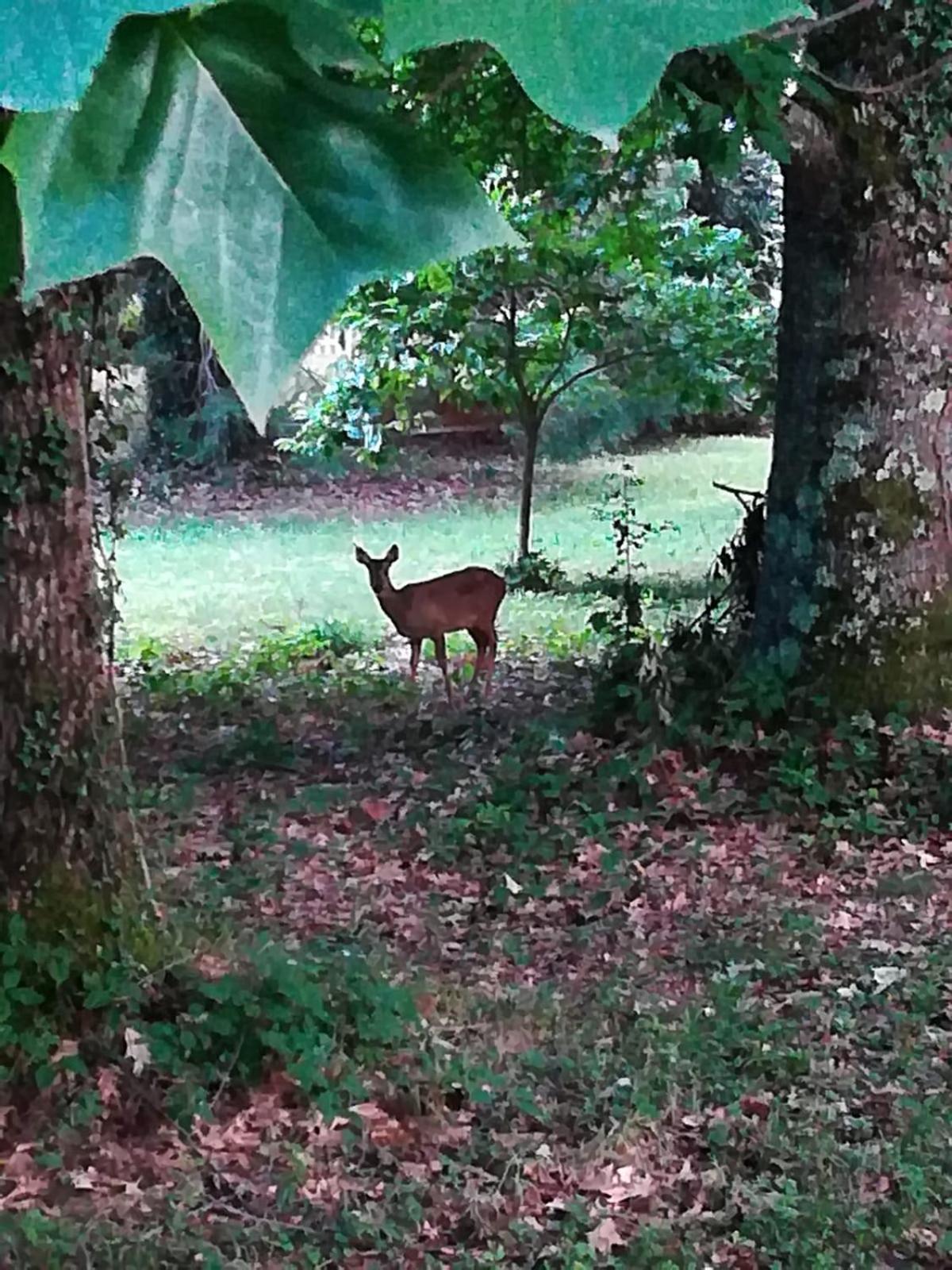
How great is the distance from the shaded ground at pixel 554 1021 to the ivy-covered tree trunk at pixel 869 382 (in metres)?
0.50

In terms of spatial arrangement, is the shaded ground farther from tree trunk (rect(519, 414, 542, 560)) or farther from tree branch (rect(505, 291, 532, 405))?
tree trunk (rect(519, 414, 542, 560))

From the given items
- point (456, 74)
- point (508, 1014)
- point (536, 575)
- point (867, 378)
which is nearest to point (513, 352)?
point (536, 575)

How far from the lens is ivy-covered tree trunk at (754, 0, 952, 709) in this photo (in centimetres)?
577

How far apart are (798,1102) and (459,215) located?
382 centimetres

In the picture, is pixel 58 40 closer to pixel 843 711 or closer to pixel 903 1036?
pixel 903 1036

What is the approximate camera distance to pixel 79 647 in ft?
13.2

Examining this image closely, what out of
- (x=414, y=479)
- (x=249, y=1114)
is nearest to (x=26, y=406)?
(x=249, y=1114)

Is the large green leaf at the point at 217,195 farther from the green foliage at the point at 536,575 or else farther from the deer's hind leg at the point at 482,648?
the green foliage at the point at 536,575

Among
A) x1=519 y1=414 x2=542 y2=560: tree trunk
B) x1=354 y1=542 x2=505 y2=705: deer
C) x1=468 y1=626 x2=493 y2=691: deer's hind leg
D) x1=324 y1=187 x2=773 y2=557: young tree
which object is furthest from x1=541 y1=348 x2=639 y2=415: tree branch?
x1=468 y1=626 x2=493 y2=691: deer's hind leg

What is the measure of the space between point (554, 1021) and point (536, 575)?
7.43 metres

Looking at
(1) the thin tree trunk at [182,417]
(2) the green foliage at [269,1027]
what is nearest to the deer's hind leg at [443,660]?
(2) the green foliage at [269,1027]

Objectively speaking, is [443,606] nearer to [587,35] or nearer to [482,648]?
[482,648]

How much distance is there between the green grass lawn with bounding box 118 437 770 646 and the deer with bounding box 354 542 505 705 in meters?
1.50

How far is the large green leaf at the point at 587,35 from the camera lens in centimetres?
31
